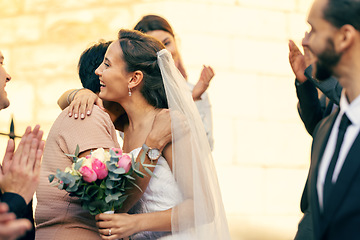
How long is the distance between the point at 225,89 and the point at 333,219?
160 inches

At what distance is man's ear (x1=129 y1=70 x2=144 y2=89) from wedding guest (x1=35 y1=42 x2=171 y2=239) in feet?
1.10

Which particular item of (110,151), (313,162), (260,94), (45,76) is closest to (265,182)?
(260,94)

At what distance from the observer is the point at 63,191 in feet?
9.57

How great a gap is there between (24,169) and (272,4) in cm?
438

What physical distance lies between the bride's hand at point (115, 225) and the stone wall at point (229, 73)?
2957 mm

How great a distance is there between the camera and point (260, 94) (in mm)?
5980

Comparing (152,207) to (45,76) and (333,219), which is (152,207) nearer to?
(333,219)

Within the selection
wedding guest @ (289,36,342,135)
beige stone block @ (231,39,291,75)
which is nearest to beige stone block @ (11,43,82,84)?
beige stone block @ (231,39,291,75)

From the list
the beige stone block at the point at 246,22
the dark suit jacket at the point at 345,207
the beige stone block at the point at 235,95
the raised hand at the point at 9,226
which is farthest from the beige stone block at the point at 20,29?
the dark suit jacket at the point at 345,207

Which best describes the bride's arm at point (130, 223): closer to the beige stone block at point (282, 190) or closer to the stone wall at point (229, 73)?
the stone wall at point (229, 73)

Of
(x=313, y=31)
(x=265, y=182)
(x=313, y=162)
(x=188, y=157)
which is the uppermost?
(x=313, y=31)

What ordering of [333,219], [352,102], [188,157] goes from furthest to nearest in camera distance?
1. [188,157]
2. [352,102]
3. [333,219]

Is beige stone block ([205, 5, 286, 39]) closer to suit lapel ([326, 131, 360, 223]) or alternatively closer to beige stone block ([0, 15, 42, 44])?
beige stone block ([0, 15, 42, 44])

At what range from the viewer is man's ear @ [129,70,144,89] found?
323 cm
